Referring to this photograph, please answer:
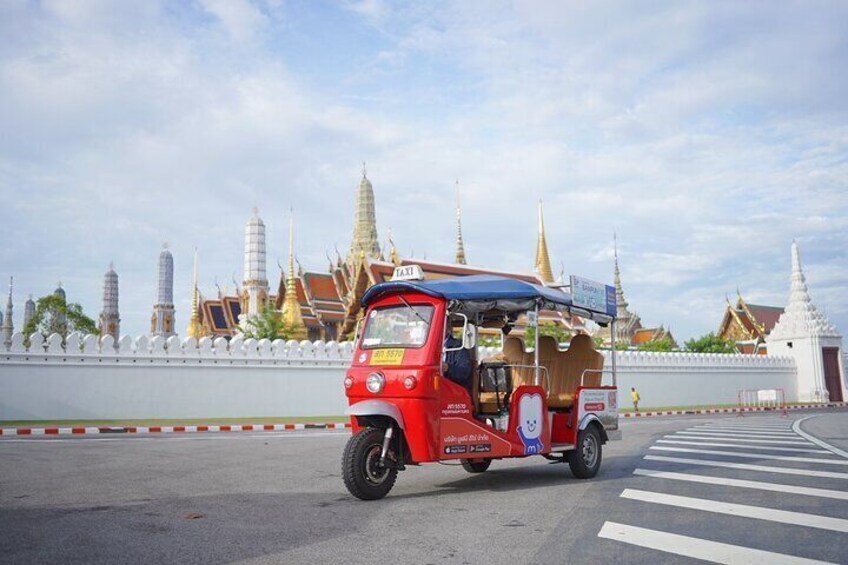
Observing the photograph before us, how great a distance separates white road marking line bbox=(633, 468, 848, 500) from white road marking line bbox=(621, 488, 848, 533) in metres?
0.96

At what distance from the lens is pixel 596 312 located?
32.0ft

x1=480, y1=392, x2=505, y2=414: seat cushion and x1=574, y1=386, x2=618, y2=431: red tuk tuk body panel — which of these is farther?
x1=574, y1=386, x2=618, y2=431: red tuk tuk body panel

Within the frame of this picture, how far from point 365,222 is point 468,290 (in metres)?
55.7

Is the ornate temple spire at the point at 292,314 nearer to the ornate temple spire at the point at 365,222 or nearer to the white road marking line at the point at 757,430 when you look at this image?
the ornate temple spire at the point at 365,222

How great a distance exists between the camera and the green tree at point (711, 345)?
50.8 meters

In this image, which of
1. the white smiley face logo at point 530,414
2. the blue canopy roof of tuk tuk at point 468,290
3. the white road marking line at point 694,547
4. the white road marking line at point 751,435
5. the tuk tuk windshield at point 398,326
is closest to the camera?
the white road marking line at point 694,547

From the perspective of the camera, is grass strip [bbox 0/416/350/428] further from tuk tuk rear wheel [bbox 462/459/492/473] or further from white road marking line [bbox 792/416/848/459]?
white road marking line [bbox 792/416/848/459]

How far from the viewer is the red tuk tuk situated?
7215 millimetres

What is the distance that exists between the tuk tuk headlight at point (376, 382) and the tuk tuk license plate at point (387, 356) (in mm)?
176

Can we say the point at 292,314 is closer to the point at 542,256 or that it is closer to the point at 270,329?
the point at 270,329

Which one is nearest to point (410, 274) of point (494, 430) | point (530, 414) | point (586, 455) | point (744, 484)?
point (494, 430)

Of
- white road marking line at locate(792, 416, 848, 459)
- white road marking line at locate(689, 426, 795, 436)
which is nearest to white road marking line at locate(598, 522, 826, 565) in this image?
white road marking line at locate(792, 416, 848, 459)

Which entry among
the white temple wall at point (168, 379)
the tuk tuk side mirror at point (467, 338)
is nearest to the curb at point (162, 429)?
the white temple wall at point (168, 379)

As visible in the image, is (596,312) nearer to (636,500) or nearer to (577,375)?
(577,375)
